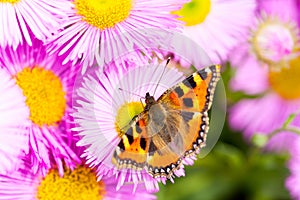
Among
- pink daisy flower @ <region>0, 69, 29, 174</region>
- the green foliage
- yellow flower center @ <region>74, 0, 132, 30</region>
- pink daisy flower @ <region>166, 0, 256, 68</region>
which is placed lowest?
pink daisy flower @ <region>0, 69, 29, 174</region>

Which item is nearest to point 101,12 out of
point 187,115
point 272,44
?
point 187,115

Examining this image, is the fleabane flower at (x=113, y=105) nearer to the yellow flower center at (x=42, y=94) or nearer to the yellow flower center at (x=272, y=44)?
the yellow flower center at (x=42, y=94)

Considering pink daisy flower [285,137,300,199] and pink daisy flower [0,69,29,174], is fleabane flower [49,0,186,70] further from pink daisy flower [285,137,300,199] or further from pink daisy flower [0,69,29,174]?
pink daisy flower [285,137,300,199]

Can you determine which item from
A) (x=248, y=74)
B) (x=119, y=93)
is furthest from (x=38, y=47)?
(x=248, y=74)

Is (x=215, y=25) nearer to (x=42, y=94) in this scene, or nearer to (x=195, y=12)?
(x=195, y=12)

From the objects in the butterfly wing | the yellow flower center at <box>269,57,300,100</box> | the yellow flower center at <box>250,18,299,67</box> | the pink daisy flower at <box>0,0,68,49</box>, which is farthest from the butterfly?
the yellow flower center at <box>269,57,300,100</box>

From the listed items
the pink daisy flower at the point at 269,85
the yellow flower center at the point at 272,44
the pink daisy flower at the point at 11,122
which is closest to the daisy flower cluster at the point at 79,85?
the pink daisy flower at the point at 11,122
